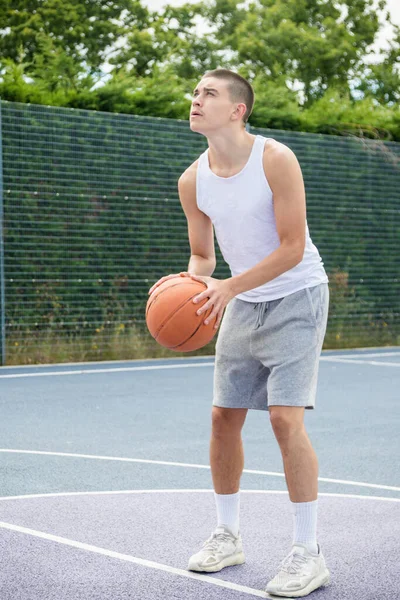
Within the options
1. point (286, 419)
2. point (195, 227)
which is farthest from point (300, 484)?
point (195, 227)

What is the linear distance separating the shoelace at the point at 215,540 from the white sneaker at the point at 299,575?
1.09 ft

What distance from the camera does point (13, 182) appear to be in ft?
39.3

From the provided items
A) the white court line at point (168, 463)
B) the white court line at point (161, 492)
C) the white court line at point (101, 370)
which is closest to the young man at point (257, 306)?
the white court line at point (161, 492)

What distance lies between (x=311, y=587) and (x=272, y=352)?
831 mm

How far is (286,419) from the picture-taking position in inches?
156

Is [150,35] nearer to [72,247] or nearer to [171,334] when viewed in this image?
[72,247]

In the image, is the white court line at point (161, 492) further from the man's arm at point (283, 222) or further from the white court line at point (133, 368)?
the white court line at point (133, 368)

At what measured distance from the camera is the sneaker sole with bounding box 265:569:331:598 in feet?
12.4

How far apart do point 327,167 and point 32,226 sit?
14.5 ft

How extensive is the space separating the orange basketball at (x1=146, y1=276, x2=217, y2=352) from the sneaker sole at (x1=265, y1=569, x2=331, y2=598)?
0.93m

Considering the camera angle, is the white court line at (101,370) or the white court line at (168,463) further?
the white court line at (101,370)

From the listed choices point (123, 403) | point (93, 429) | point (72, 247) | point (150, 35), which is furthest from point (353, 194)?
point (150, 35)

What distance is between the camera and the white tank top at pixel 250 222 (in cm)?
399

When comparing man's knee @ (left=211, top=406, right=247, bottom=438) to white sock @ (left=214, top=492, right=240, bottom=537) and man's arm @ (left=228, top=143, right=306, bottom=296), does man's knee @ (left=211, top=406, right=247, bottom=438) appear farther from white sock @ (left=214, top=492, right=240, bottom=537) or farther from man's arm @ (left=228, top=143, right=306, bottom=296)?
man's arm @ (left=228, top=143, right=306, bottom=296)
